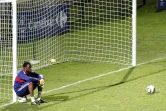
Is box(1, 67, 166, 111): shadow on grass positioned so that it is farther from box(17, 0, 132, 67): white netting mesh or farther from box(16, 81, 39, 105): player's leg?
box(17, 0, 132, 67): white netting mesh

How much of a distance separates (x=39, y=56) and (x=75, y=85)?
3320mm

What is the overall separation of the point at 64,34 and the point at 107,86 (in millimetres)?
5410

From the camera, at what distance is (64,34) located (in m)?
23.0

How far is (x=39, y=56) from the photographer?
69.5ft

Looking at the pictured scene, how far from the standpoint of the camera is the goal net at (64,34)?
773 inches

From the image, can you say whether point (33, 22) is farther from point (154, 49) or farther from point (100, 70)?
point (154, 49)

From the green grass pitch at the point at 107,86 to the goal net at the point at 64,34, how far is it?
2.20 ft

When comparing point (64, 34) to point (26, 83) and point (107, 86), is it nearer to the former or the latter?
point (107, 86)

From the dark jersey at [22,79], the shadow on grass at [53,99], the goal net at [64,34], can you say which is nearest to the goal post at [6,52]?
the goal net at [64,34]

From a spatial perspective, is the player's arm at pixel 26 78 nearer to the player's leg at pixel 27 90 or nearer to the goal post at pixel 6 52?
the player's leg at pixel 27 90

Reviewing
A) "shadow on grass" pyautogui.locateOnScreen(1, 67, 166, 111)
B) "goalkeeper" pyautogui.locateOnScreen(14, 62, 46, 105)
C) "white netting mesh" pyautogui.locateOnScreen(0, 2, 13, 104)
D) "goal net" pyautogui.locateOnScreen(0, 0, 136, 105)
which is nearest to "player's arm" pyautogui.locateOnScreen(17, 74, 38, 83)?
"goalkeeper" pyautogui.locateOnScreen(14, 62, 46, 105)

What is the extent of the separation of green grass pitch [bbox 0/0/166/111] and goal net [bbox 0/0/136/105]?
26.4 inches

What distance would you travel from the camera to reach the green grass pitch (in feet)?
51.7

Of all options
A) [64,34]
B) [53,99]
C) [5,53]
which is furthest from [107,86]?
[64,34]
